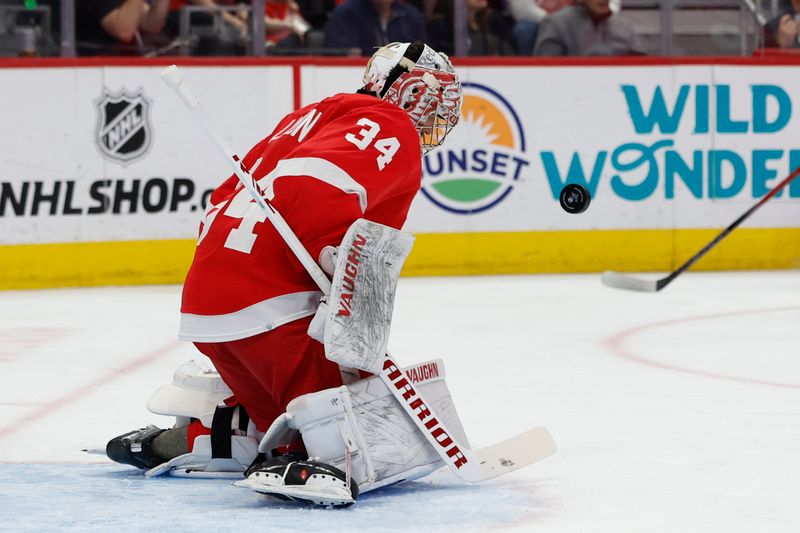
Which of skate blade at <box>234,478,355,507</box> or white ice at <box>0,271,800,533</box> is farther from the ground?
skate blade at <box>234,478,355,507</box>

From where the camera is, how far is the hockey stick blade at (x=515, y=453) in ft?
7.82

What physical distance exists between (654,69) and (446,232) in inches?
44.6

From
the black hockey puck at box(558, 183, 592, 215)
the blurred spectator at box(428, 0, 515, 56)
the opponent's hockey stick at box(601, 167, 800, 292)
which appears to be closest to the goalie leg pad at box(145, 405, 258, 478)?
the black hockey puck at box(558, 183, 592, 215)

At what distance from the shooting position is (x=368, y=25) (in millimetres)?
6074

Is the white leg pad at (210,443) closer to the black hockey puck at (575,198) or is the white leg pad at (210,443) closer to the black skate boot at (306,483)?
the black skate boot at (306,483)

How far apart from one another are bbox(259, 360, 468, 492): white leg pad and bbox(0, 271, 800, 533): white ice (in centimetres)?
5

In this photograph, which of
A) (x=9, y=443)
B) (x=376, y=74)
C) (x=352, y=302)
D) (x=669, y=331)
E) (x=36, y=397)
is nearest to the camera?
(x=352, y=302)

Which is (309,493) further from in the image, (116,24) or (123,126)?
(116,24)

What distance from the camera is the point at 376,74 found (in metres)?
2.49

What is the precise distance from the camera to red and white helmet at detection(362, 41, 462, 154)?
2.46 m

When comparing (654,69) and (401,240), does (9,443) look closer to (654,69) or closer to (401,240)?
(401,240)

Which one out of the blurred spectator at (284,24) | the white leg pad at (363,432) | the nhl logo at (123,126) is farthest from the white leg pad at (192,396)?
the blurred spectator at (284,24)

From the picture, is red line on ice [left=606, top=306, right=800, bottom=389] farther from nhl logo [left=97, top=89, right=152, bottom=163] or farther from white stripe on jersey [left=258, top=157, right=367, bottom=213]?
nhl logo [left=97, top=89, right=152, bottom=163]

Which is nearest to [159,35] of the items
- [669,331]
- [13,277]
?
[13,277]
